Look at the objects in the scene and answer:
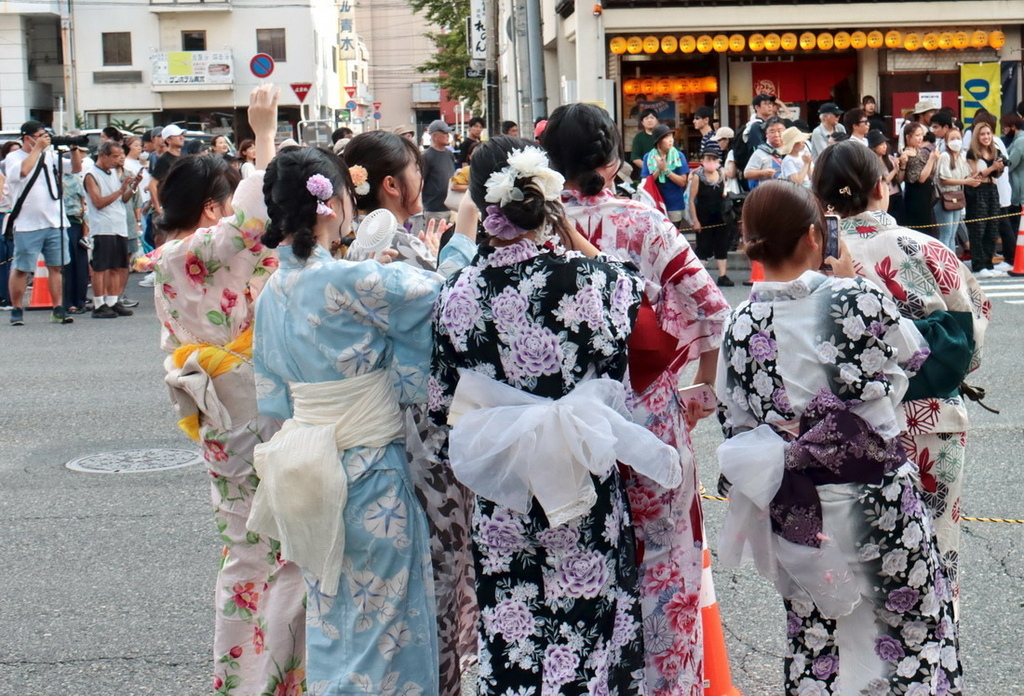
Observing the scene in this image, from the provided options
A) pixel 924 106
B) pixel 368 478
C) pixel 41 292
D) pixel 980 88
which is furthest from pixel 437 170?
pixel 368 478

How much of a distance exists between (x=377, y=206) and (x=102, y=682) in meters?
1.85

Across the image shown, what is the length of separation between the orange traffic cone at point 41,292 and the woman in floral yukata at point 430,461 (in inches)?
436

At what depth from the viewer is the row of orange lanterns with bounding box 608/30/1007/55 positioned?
830 inches

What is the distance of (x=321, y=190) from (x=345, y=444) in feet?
2.22

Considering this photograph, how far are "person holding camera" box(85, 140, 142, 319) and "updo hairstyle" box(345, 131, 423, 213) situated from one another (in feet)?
31.5

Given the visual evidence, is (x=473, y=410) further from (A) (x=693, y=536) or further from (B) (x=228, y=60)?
(B) (x=228, y=60)

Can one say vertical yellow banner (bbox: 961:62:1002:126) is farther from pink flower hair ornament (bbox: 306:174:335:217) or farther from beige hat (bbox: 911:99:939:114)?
pink flower hair ornament (bbox: 306:174:335:217)

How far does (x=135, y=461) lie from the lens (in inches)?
277

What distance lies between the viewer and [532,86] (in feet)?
54.6

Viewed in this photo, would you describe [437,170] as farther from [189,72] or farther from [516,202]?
[189,72]

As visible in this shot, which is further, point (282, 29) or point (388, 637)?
point (282, 29)

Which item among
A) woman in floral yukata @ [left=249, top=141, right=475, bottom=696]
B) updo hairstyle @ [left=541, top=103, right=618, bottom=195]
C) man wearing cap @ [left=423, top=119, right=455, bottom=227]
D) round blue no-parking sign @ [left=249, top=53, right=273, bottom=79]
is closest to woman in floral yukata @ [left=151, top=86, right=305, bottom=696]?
woman in floral yukata @ [left=249, top=141, right=475, bottom=696]

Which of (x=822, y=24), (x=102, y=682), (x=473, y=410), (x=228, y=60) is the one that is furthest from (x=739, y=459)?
(x=228, y=60)

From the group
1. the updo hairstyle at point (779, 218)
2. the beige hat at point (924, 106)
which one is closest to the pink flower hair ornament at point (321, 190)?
the updo hairstyle at point (779, 218)
